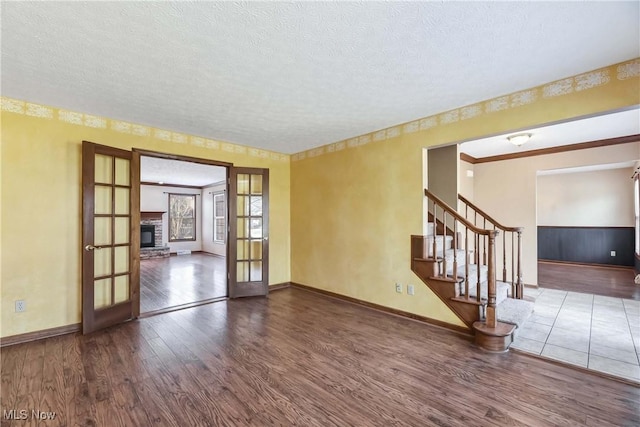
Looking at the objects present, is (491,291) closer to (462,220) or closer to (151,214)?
(462,220)

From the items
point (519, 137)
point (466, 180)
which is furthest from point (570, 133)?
point (466, 180)

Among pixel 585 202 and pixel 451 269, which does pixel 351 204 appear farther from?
pixel 585 202

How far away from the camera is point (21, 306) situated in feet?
9.66

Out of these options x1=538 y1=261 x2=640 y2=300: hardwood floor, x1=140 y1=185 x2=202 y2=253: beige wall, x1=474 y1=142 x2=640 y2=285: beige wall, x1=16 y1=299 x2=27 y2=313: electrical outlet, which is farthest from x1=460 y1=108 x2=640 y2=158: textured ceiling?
x1=140 y1=185 x2=202 y2=253: beige wall

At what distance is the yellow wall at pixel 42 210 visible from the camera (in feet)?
9.48

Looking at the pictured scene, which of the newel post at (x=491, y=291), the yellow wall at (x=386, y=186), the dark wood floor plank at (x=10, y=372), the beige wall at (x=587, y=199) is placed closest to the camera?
the dark wood floor plank at (x=10, y=372)

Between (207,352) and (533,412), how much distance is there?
2.65 m

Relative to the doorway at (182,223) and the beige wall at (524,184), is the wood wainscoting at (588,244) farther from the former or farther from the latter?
the doorway at (182,223)

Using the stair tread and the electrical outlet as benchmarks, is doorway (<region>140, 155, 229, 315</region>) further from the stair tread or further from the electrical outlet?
the stair tread

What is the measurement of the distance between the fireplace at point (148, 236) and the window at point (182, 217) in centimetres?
57

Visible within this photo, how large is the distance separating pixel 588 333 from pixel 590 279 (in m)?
3.64

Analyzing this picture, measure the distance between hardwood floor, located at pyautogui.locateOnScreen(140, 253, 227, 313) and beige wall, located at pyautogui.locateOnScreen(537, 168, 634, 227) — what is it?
864 cm

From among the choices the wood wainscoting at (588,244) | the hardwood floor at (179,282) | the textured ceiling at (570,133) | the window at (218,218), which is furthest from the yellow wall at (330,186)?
the wood wainscoting at (588,244)

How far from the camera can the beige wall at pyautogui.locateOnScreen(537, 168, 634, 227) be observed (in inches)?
264
